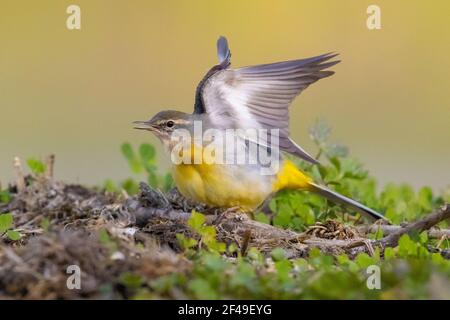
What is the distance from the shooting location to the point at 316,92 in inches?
803

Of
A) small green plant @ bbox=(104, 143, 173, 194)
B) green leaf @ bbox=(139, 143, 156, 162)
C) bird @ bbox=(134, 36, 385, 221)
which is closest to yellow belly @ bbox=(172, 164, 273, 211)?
bird @ bbox=(134, 36, 385, 221)

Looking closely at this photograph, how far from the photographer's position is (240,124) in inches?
354

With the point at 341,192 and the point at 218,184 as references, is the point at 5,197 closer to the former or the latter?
the point at 218,184

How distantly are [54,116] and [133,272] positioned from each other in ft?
45.6

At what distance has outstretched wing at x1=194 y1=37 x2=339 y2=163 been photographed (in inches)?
347

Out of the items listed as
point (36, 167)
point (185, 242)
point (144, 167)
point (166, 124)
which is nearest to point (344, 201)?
point (166, 124)

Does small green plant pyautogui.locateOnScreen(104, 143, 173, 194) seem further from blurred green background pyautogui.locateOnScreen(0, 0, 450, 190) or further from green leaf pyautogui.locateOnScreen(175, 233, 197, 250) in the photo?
blurred green background pyautogui.locateOnScreen(0, 0, 450, 190)

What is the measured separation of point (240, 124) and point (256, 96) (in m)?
0.31

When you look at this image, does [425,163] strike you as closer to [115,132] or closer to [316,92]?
[316,92]

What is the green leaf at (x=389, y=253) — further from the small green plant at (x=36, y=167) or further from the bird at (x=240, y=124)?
the small green plant at (x=36, y=167)

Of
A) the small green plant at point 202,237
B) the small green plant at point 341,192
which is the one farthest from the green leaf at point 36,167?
the small green plant at point 202,237

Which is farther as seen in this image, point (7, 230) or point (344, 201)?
point (344, 201)

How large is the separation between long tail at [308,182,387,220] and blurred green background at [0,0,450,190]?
21.3ft

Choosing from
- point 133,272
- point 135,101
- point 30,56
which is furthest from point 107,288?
point 30,56
